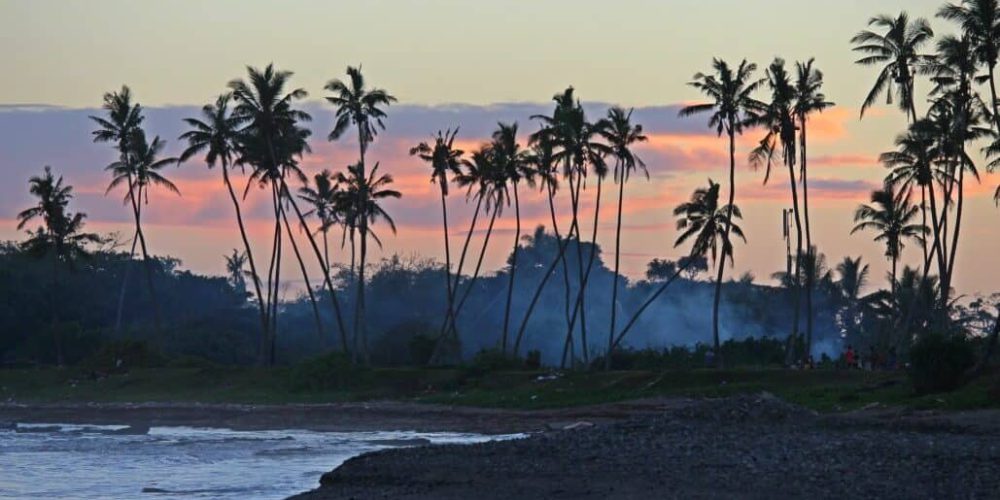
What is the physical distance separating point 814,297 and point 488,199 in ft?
207

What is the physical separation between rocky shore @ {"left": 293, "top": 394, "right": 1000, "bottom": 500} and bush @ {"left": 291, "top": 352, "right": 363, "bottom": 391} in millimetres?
33159

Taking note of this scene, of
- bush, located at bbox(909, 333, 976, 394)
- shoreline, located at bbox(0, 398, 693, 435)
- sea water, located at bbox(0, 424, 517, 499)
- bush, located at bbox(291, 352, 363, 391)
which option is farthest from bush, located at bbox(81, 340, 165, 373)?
bush, located at bbox(909, 333, 976, 394)

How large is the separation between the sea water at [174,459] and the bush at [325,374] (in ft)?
41.1

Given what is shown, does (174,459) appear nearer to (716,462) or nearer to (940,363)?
(716,462)

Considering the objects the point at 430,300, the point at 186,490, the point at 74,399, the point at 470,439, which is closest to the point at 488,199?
the point at 74,399

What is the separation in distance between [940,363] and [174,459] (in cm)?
1910

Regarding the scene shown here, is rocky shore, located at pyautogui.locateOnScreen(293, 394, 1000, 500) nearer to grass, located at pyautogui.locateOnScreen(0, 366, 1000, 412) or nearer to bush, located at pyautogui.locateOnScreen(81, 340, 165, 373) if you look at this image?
grass, located at pyautogui.locateOnScreen(0, 366, 1000, 412)

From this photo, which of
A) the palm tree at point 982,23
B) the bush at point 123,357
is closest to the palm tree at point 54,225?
the bush at point 123,357

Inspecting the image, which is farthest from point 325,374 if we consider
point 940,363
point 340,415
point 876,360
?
point 940,363

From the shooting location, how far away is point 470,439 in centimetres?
3944

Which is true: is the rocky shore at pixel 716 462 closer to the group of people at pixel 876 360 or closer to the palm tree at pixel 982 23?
the palm tree at pixel 982 23

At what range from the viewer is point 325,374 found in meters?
62.7

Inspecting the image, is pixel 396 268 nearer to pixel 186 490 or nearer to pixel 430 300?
pixel 430 300

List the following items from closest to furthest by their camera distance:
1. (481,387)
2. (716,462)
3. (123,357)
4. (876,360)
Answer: (716,462)
(876,360)
(481,387)
(123,357)
